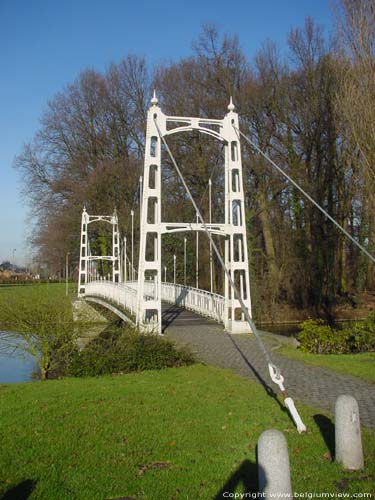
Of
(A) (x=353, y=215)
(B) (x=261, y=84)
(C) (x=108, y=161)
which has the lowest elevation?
(A) (x=353, y=215)

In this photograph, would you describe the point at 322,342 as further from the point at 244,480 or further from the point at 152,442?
the point at 244,480

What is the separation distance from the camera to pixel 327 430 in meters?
5.59

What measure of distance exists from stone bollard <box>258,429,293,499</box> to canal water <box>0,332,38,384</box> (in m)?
10.6

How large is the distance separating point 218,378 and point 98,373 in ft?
7.64

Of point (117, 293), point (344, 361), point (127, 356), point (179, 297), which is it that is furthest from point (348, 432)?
point (179, 297)

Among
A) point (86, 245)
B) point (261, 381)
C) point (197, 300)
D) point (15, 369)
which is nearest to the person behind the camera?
point (261, 381)

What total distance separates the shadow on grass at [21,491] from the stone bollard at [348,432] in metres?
2.58

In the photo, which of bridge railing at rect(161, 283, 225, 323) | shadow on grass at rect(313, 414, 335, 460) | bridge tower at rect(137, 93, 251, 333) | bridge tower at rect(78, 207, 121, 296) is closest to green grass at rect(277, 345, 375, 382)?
shadow on grass at rect(313, 414, 335, 460)

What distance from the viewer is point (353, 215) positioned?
26.0m

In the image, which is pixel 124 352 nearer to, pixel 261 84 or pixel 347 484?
pixel 347 484

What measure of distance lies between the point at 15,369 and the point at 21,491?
1135cm

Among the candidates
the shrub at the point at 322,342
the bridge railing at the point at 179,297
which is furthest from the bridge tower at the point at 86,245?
the shrub at the point at 322,342

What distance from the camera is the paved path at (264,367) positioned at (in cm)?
700

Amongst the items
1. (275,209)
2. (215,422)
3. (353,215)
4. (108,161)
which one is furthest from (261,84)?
(215,422)
